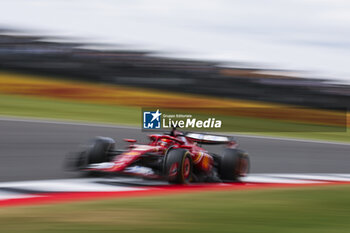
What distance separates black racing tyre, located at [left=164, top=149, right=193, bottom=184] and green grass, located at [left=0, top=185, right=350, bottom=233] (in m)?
1.24

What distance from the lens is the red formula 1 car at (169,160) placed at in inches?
257

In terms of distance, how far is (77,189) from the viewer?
600cm

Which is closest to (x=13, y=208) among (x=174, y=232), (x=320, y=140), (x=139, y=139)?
(x=174, y=232)

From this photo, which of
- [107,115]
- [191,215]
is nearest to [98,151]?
[191,215]

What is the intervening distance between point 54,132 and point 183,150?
4.26m

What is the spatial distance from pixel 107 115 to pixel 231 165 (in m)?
6.67

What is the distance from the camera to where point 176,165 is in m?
6.55

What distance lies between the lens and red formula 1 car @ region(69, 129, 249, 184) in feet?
21.4

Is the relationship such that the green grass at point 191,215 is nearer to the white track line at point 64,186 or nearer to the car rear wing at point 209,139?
the white track line at point 64,186

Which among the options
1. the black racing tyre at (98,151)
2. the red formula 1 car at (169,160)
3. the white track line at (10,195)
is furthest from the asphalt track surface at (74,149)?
the white track line at (10,195)

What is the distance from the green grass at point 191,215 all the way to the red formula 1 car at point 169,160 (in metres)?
1.30

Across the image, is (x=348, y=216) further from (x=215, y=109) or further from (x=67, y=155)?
(x=215, y=109)

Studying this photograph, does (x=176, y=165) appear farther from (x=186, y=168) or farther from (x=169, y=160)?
(x=186, y=168)

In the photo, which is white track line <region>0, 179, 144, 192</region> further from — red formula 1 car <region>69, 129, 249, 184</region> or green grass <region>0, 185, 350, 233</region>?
green grass <region>0, 185, 350, 233</region>
